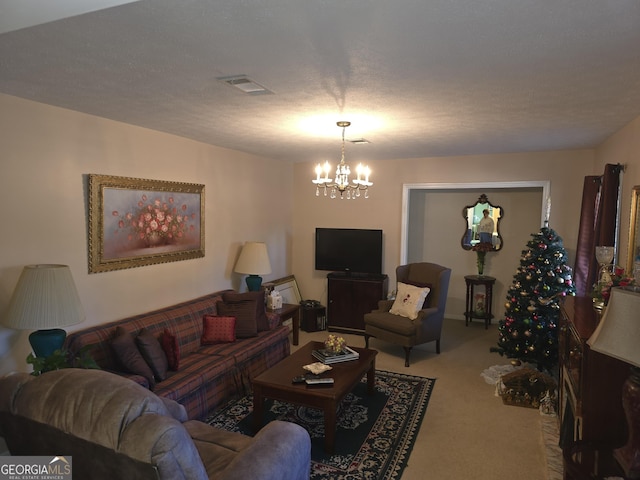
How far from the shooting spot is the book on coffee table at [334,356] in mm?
3689

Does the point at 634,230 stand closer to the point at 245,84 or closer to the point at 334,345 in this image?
the point at 334,345

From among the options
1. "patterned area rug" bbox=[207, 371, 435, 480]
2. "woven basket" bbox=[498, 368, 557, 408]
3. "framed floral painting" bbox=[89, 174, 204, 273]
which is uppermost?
"framed floral painting" bbox=[89, 174, 204, 273]

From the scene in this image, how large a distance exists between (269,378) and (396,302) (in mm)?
2390

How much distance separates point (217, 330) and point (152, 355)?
0.97 metres

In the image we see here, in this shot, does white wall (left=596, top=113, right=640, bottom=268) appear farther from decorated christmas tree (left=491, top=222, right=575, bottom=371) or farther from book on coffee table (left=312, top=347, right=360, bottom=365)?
book on coffee table (left=312, top=347, right=360, bottom=365)

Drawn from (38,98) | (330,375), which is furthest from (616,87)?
(38,98)

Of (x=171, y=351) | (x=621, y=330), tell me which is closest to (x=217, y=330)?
(x=171, y=351)

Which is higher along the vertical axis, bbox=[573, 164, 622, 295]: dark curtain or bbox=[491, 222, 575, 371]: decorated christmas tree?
bbox=[573, 164, 622, 295]: dark curtain

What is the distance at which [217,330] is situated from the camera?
4207 mm

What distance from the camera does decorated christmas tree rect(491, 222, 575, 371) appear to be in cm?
429

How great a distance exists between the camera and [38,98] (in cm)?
294

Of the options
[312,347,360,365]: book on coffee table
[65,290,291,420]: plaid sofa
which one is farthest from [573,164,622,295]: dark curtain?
[65,290,291,420]: plaid sofa

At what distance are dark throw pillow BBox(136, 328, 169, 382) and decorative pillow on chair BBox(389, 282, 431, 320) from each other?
285cm

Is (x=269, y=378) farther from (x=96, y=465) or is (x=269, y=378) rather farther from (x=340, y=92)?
(x=340, y=92)
